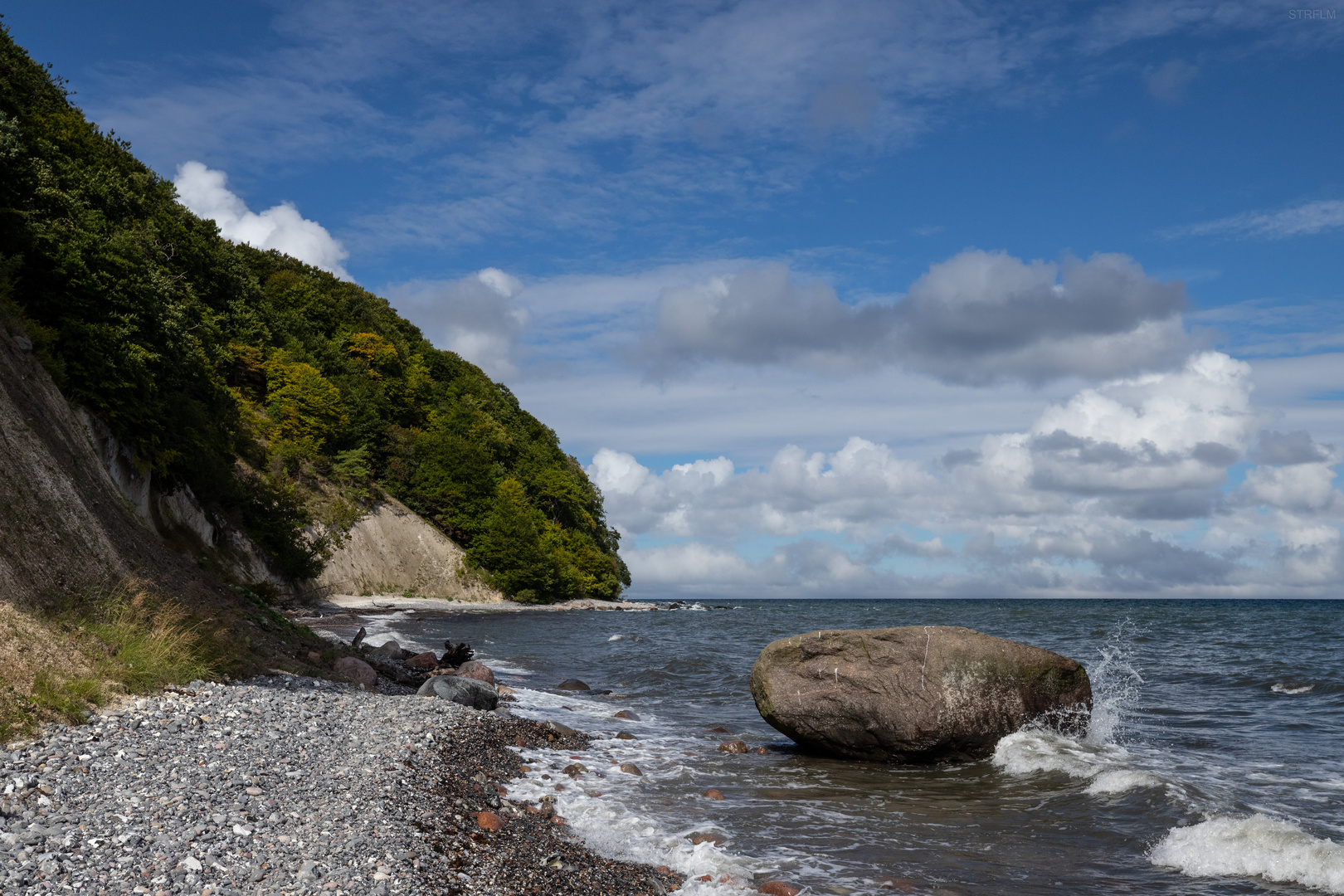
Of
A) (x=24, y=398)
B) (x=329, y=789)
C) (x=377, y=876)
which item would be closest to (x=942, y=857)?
(x=377, y=876)

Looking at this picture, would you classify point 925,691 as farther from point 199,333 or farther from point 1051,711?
point 199,333

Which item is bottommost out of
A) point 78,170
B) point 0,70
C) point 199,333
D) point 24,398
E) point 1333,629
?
point 1333,629

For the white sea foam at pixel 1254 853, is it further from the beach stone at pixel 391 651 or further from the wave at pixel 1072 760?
the beach stone at pixel 391 651

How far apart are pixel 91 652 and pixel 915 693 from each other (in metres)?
12.1

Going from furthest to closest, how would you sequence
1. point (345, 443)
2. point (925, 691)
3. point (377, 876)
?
point (345, 443) → point (925, 691) → point (377, 876)

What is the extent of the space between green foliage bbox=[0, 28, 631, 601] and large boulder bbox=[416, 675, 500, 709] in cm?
1336

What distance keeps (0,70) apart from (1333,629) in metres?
81.1

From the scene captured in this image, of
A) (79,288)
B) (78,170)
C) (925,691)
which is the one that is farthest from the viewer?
(78,170)

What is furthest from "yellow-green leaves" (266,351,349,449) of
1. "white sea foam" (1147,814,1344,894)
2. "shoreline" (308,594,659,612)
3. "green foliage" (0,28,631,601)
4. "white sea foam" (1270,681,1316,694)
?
"white sea foam" (1147,814,1344,894)

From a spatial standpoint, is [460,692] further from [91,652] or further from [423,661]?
[91,652]

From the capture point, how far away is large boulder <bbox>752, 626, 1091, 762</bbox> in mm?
13391

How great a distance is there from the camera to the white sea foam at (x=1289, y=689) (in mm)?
22078

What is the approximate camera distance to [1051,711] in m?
14.1

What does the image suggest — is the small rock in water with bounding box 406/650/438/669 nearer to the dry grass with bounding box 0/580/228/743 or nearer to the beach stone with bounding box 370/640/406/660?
the beach stone with bounding box 370/640/406/660
